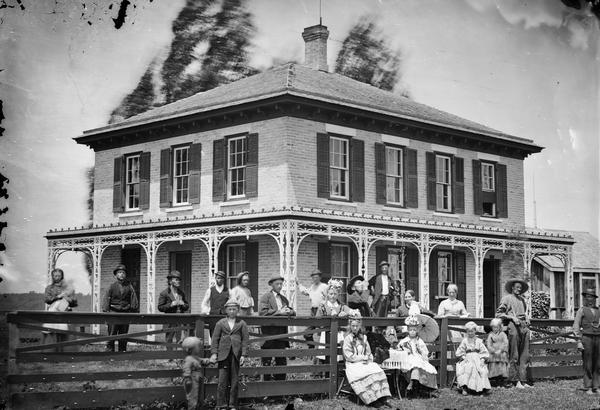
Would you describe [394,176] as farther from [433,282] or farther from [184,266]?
[184,266]

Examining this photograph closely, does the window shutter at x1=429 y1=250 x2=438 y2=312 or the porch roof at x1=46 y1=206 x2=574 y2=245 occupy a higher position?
the porch roof at x1=46 y1=206 x2=574 y2=245

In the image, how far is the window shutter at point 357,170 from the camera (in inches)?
866

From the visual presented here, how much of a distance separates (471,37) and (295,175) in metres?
5.47

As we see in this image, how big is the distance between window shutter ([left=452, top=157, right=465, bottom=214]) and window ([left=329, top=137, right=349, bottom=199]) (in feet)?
13.8

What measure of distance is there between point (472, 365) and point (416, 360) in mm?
1135

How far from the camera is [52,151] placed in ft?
77.6

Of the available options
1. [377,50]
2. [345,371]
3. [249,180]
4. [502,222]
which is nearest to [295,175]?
[249,180]

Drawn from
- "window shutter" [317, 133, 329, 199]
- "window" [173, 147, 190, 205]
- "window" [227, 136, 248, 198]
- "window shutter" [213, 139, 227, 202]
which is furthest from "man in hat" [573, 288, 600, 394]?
"window" [173, 147, 190, 205]

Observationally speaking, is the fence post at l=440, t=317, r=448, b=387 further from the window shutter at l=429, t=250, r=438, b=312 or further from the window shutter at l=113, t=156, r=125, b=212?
the window shutter at l=113, t=156, r=125, b=212

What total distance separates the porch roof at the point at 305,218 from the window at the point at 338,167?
2.42ft

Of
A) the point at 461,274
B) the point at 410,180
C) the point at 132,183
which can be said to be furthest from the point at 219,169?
the point at 461,274

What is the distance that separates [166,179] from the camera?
23.2 meters

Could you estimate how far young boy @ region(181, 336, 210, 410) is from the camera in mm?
9523

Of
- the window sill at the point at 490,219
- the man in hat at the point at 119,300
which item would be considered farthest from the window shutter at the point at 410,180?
the man in hat at the point at 119,300
